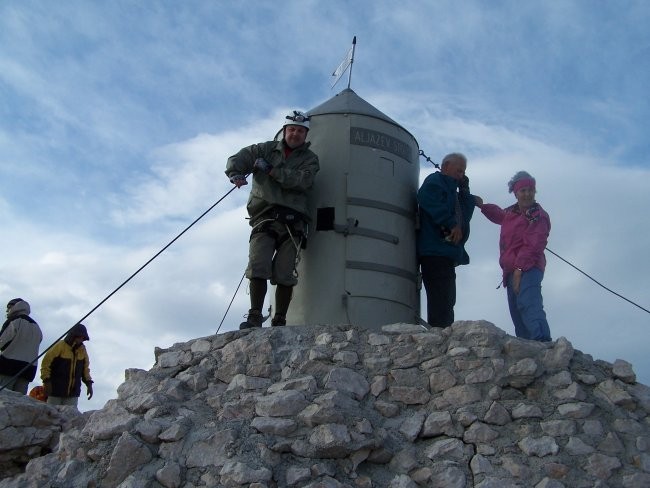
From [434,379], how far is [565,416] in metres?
1.03

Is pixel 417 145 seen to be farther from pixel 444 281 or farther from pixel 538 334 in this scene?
pixel 538 334

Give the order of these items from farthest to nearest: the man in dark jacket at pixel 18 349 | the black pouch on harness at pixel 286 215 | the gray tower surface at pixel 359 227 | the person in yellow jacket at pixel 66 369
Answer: the person in yellow jacket at pixel 66 369 → the man in dark jacket at pixel 18 349 → the gray tower surface at pixel 359 227 → the black pouch on harness at pixel 286 215

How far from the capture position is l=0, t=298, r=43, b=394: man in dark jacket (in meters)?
8.48

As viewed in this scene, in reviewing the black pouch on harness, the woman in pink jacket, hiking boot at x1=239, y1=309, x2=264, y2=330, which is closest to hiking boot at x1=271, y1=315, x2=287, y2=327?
hiking boot at x1=239, y1=309, x2=264, y2=330

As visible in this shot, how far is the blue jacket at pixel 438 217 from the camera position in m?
7.68

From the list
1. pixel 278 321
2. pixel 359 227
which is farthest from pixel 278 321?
pixel 359 227

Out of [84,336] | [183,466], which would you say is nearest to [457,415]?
[183,466]

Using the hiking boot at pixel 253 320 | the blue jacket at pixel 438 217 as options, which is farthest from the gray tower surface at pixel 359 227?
the hiking boot at pixel 253 320

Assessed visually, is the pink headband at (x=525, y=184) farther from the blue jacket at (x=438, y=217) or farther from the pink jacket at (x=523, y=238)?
the blue jacket at (x=438, y=217)

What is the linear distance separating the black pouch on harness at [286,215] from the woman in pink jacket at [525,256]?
237 centimetres

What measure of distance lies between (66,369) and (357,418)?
4.74 m

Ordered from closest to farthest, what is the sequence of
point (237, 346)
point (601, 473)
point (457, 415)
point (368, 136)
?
1. point (601, 473)
2. point (457, 415)
3. point (237, 346)
4. point (368, 136)

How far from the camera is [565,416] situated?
5.67m

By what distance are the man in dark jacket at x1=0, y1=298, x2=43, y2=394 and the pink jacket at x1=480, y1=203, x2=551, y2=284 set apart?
17.8 feet
